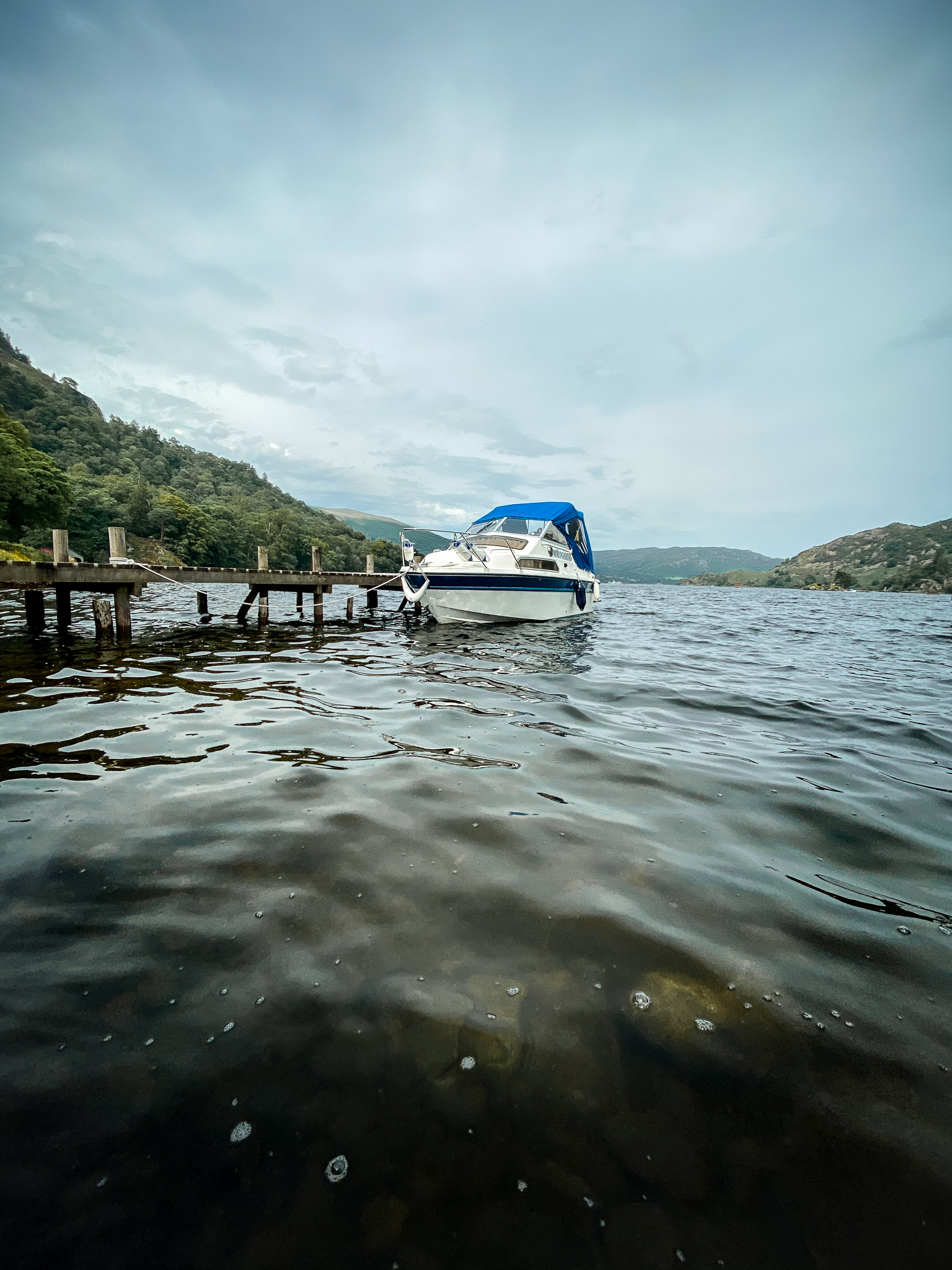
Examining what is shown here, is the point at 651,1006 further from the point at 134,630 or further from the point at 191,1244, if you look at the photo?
the point at 134,630

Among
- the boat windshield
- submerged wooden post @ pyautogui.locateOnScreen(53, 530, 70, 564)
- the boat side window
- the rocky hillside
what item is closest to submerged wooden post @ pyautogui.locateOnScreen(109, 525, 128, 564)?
submerged wooden post @ pyautogui.locateOnScreen(53, 530, 70, 564)

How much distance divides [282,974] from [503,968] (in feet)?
3.56

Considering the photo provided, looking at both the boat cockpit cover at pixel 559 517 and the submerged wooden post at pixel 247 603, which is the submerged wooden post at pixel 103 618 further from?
the boat cockpit cover at pixel 559 517

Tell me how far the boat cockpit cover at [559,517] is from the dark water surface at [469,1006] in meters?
15.1

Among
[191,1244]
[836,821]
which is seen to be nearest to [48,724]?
[191,1244]

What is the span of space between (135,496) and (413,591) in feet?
295

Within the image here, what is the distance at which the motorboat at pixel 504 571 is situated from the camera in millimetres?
16094

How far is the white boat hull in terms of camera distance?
1600 cm

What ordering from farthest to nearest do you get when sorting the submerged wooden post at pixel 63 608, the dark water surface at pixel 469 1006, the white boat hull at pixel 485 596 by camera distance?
the white boat hull at pixel 485 596, the submerged wooden post at pixel 63 608, the dark water surface at pixel 469 1006

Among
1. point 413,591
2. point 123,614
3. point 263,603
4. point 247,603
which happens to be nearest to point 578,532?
point 413,591

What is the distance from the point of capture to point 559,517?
1961 cm

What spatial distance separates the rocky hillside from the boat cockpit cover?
133m

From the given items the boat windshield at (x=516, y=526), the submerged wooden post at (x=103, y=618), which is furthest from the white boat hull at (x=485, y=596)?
the submerged wooden post at (x=103, y=618)

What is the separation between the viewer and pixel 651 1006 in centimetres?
239
